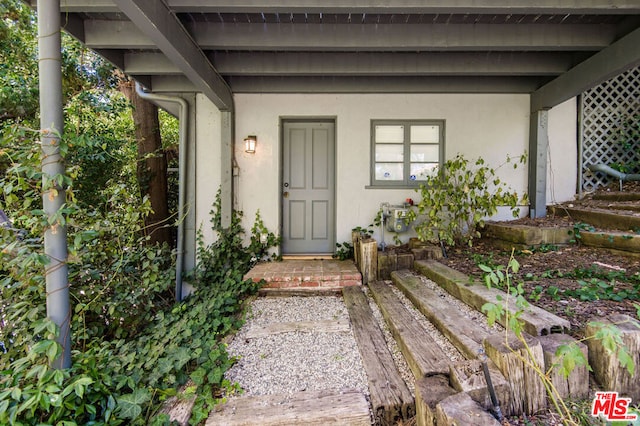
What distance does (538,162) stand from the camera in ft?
13.8

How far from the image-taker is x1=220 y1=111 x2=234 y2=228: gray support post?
13.7ft

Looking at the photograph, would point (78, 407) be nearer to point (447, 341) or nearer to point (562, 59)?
point (447, 341)

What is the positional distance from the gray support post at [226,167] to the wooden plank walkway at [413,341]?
7.84 ft

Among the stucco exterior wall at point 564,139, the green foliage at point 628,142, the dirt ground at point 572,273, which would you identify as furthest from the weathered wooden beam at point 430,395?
the green foliage at point 628,142

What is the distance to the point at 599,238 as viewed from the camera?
9.98 feet

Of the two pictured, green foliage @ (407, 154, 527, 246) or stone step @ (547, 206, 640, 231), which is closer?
stone step @ (547, 206, 640, 231)

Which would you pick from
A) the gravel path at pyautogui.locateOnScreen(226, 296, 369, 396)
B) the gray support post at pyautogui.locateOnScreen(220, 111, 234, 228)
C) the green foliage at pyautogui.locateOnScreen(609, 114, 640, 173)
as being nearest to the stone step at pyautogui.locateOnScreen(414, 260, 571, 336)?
the gravel path at pyautogui.locateOnScreen(226, 296, 369, 396)

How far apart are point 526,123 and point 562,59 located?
35.2 inches

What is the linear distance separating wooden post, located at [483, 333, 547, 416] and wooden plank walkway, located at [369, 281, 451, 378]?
262 millimetres

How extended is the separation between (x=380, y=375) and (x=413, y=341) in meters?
0.34

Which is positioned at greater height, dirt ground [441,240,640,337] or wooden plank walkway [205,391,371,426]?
dirt ground [441,240,640,337]

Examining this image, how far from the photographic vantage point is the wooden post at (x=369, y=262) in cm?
356

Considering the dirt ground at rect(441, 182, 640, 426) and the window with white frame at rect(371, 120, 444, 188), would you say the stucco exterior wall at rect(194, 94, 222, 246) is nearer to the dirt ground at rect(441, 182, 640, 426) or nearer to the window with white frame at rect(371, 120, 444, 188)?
the window with white frame at rect(371, 120, 444, 188)

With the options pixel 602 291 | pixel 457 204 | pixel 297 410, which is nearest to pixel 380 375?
pixel 297 410
